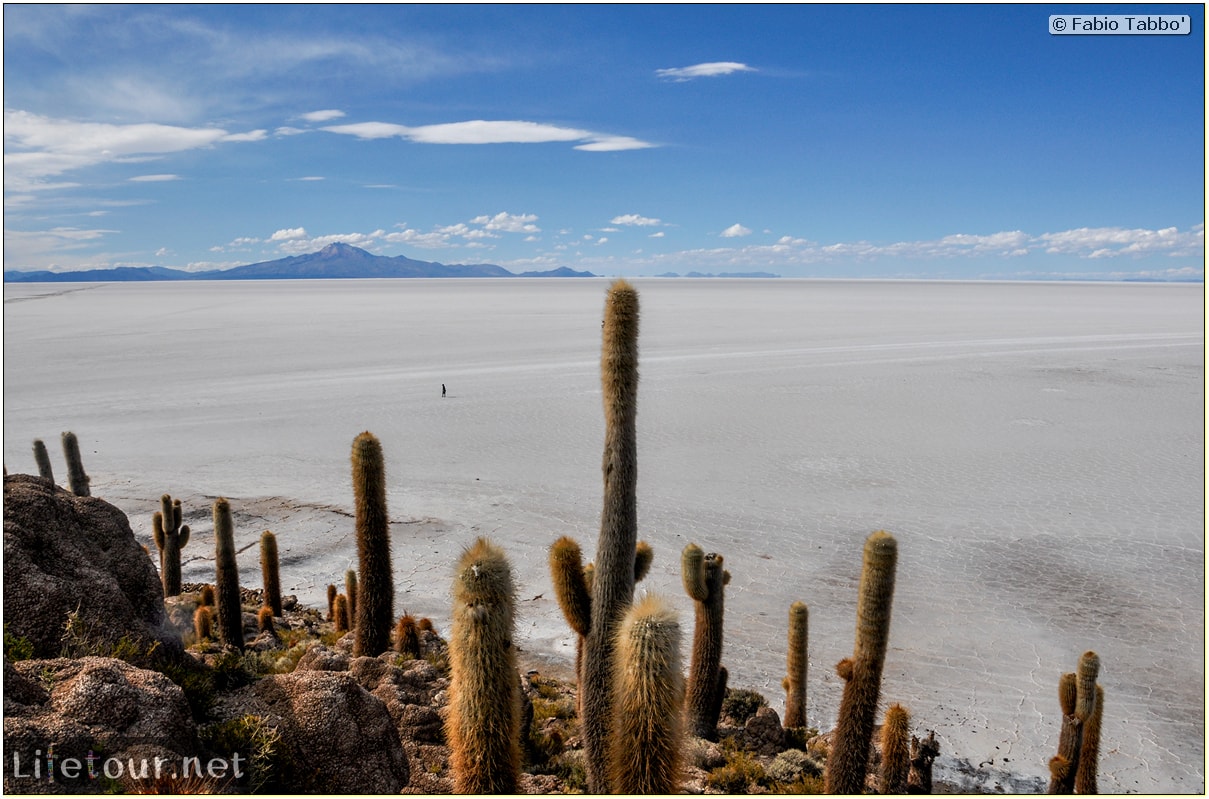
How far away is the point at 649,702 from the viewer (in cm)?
486

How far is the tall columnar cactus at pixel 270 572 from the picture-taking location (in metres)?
10.8

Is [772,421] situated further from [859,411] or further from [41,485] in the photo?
[41,485]

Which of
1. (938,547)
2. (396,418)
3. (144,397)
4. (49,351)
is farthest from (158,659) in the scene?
(49,351)

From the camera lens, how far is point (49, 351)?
137 feet

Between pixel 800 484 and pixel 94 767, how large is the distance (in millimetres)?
16637

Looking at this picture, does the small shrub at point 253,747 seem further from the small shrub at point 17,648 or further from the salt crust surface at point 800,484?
the salt crust surface at point 800,484

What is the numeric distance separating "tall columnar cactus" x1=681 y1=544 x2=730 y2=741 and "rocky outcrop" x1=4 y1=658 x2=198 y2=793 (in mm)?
5160

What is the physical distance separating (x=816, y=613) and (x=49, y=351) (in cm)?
4388

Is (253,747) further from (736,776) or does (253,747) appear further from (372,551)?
(736,776)

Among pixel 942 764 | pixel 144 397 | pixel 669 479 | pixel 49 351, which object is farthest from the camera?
pixel 49 351

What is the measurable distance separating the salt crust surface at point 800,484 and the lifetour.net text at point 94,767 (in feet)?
21.2

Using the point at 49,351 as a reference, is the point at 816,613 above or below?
below

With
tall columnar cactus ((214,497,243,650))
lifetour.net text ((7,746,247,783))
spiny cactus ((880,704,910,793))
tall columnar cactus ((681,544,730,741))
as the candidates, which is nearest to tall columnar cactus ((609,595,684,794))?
lifetour.net text ((7,746,247,783))

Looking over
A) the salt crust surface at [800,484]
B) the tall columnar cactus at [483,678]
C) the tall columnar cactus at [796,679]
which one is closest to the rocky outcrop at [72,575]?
the tall columnar cactus at [483,678]
